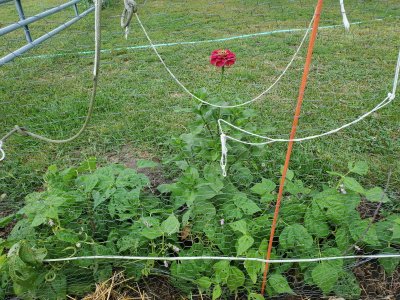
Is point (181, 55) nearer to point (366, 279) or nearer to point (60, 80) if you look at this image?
point (60, 80)

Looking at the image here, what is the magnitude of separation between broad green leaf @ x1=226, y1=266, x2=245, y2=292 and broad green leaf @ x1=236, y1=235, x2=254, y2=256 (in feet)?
0.24

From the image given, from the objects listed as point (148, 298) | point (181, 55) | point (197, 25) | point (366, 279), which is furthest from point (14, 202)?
point (197, 25)

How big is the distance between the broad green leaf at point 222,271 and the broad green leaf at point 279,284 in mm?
168

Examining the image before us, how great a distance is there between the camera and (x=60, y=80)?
3441mm

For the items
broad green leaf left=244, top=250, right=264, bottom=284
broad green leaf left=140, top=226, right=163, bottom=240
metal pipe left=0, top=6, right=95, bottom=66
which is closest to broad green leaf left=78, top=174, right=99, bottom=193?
broad green leaf left=140, top=226, right=163, bottom=240

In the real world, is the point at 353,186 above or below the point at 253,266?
above

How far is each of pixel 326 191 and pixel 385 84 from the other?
2.06 metres

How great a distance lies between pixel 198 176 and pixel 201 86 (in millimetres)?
1797

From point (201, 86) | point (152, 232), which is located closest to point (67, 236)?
point (152, 232)

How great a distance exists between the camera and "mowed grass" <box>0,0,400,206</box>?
2.23 meters

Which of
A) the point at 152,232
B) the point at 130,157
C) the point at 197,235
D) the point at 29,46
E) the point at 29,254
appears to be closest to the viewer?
the point at 29,254

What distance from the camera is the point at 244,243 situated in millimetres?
1269

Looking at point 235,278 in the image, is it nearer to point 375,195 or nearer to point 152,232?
point 152,232

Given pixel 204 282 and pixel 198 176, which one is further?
pixel 198 176
